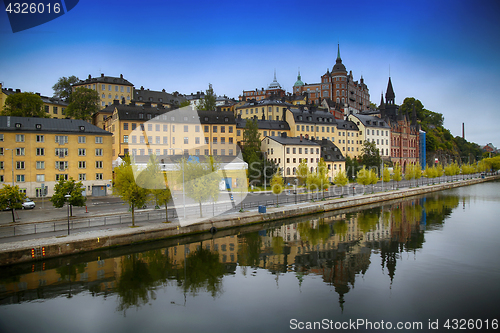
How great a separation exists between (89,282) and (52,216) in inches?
619

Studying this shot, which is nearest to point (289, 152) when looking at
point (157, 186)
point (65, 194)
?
point (157, 186)

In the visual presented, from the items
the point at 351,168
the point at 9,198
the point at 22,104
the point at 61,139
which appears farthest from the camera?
the point at 351,168

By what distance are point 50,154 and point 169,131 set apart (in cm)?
2001

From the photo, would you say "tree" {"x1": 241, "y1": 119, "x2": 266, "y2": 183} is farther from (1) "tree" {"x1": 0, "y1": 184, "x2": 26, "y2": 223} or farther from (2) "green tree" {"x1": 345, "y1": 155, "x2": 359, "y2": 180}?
(1) "tree" {"x1": 0, "y1": 184, "x2": 26, "y2": 223}

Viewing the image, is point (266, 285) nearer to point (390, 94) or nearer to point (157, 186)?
point (157, 186)

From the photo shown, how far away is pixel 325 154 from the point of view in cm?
6919

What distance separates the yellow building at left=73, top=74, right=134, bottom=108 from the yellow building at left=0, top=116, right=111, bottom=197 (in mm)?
→ 48254

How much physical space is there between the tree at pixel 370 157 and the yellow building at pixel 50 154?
56631 millimetres

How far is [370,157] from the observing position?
78625mm

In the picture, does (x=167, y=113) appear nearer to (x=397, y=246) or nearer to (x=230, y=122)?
(x=230, y=122)


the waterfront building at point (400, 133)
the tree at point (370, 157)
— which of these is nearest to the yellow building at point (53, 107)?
the tree at point (370, 157)

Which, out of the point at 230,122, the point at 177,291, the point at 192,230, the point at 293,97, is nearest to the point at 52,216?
the point at 192,230

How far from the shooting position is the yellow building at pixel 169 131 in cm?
5722

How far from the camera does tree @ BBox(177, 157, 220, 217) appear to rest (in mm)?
31156
